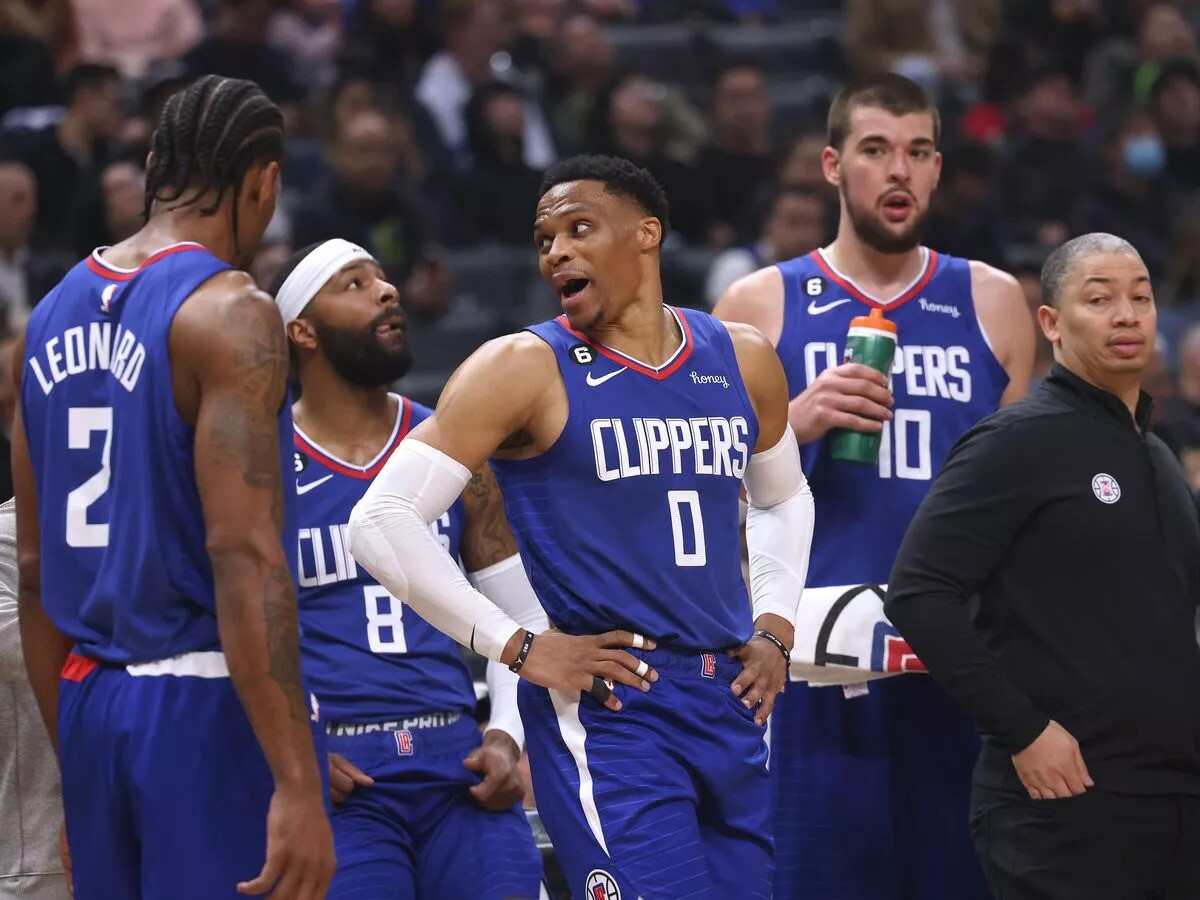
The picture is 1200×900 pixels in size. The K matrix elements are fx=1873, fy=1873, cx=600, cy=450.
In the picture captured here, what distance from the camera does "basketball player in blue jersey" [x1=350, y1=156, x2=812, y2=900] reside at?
3.95m

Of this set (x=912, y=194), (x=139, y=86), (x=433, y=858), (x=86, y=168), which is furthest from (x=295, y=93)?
(x=433, y=858)

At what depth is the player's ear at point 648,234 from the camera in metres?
4.29

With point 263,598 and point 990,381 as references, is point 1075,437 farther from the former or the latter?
point 263,598

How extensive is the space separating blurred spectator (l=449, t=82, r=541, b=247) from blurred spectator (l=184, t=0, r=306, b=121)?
44.2 inches

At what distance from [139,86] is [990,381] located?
7260 mm

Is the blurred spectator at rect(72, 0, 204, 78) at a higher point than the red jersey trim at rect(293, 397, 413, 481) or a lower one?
higher

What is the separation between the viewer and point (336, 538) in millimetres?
4602

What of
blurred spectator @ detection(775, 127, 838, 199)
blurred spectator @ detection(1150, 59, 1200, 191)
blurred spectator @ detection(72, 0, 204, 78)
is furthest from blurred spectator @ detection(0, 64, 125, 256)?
blurred spectator @ detection(1150, 59, 1200, 191)

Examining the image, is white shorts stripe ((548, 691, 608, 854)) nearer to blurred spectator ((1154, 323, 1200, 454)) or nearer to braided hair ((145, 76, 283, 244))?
braided hair ((145, 76, 283, 244))

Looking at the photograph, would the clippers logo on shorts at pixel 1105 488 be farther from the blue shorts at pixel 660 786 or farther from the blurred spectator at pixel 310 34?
the blurred spectator at pixel 310 34

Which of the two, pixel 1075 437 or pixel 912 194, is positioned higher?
pixel 912 194

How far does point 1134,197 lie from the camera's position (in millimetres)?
11367

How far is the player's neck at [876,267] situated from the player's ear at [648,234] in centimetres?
123

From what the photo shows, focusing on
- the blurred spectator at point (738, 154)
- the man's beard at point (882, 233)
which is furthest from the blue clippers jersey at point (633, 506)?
the blurred spectator at point (738, 154)
